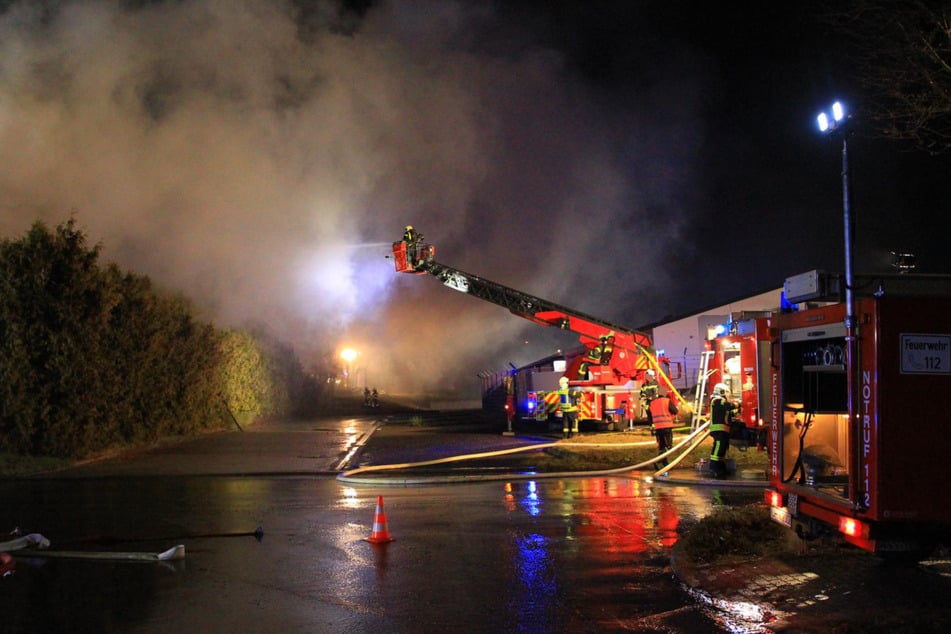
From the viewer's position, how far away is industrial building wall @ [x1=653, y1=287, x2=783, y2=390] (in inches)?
1141

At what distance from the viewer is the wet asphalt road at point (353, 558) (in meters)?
5.37

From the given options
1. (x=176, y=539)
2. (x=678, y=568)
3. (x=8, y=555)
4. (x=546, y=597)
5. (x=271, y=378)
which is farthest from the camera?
(x=271, y=378)

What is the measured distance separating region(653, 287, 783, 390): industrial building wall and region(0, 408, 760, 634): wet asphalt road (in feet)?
58.1

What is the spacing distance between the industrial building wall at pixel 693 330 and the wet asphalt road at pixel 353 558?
58.1ft

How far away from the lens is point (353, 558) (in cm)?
707

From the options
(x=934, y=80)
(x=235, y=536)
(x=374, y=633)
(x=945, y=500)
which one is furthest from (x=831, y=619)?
(x=235, y=536)

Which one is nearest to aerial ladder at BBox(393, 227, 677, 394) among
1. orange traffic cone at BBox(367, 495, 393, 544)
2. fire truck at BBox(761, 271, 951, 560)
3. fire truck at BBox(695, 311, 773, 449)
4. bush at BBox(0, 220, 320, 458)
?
fire truck at BBox(695, 311, 773, 449)

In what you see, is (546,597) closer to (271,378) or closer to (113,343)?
(113,343)

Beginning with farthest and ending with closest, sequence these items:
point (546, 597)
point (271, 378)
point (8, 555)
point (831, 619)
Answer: point (271, 378)
point (8, 555)
point (546, 597)
point (831, 619)

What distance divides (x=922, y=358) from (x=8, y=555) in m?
7.52

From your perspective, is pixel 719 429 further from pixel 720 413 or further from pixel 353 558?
pixel 353 558

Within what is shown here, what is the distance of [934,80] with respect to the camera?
6.61m

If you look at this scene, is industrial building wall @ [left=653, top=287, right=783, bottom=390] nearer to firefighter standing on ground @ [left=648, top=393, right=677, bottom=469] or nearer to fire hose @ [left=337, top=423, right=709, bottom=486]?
firefighter standing on ground @ [left=648, top=393, right=677, bottom=469]

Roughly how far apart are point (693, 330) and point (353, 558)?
Answer: 87.2 feet
